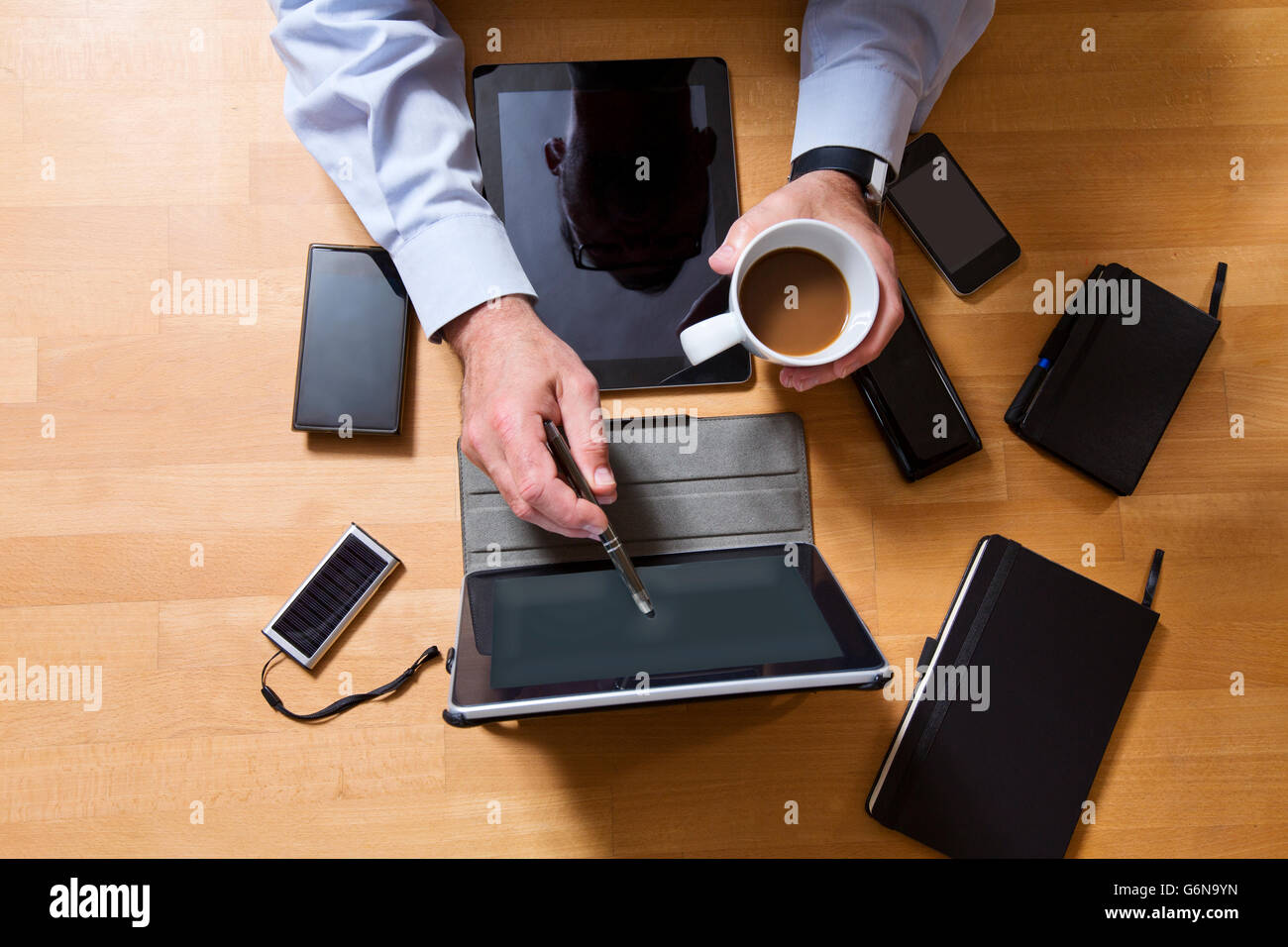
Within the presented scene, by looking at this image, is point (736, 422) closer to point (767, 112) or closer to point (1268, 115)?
point (767, 112)

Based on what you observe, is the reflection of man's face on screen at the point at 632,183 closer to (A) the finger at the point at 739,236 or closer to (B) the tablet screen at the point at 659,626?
(A) the finger at the point at 739,236

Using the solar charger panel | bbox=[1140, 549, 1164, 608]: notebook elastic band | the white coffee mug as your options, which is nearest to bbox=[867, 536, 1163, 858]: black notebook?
bbox=[1140, 549, 1164, 608]: notebook elastic band

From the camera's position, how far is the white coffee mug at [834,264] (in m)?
0.63

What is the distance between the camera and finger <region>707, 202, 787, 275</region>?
2.23 feet

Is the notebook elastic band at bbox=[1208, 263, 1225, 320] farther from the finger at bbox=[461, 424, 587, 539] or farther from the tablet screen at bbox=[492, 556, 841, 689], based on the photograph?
the finger at bbox=[461, 424, 587, 539]

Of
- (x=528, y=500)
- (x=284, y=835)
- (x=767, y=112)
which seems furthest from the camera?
(x=767, y=112)

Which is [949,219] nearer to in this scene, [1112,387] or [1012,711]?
[1112,387]

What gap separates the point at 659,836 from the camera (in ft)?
2.63

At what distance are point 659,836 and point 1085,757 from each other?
446 millimetres

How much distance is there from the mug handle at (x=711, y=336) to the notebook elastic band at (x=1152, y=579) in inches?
22.2

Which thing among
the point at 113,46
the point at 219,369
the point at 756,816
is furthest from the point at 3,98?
the point at 756,816

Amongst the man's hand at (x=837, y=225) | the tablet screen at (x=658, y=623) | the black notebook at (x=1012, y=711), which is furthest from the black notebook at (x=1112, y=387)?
the tablet screen at (x=658, y=623)

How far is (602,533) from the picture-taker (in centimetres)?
68
